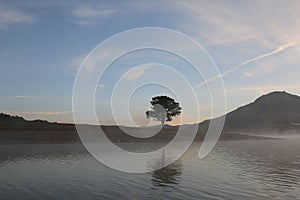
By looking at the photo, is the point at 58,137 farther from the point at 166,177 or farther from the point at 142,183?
the point at 142,183

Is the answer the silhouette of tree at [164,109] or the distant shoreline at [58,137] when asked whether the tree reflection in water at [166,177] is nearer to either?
the distant shoreline at [58,137]

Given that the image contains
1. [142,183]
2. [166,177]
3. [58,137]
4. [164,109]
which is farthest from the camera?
[164,109]

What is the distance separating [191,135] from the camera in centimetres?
12688

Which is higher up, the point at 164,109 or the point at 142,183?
the point at 164,109

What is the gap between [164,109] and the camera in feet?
522

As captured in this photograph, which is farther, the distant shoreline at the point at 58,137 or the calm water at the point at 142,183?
the distant shoreline at the point at 58,137

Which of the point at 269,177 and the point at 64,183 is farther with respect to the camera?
the point at 269,177

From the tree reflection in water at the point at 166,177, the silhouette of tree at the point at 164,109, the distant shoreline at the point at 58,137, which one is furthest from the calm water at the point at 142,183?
the silhouette of tree at the point at 164,109

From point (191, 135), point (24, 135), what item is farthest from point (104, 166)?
point (191, 135)

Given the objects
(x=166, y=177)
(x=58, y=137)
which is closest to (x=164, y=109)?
(x=58, y=137)

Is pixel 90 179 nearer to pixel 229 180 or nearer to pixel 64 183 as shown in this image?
pixel 64 183

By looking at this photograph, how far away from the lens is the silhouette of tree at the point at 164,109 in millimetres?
157625

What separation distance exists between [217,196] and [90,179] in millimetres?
13528

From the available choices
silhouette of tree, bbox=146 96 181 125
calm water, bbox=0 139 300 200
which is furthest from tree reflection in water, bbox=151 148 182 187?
silhouette of tree, bbox=146 96 181 125
